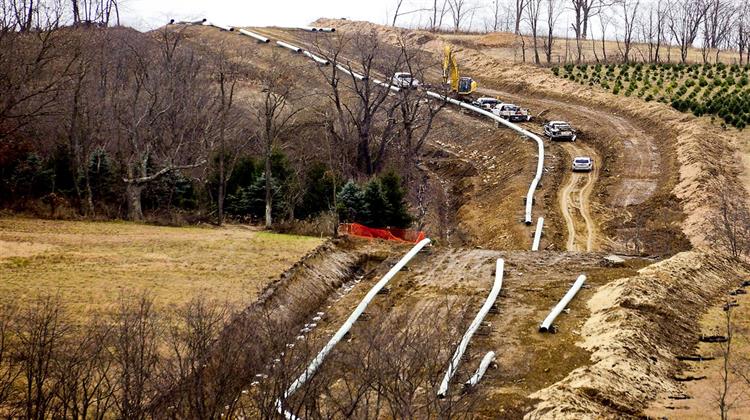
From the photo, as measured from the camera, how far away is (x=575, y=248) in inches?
1470

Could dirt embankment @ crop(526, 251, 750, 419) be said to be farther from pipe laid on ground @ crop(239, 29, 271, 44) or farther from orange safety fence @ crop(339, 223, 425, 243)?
pipe laid on ground @ crop(239, 29, 271, 44)

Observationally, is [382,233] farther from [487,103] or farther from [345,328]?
[487,103]

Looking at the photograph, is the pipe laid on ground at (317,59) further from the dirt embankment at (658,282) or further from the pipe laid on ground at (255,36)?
the dirt embankment at (658,282)

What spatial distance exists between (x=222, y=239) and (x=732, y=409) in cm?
2026

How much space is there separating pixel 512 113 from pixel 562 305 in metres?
37.0

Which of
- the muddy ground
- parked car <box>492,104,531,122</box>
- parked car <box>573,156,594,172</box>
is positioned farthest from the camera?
parked car <box>492,104,531,122</box>

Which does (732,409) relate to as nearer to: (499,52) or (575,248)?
(575,248)

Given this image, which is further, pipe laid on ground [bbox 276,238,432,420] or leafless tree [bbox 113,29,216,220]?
leafless tree [bbox 113,29,216,220]

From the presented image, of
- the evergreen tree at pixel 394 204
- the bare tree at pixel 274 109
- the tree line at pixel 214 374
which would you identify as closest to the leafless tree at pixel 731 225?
the evergreen tree at pixel 394 204

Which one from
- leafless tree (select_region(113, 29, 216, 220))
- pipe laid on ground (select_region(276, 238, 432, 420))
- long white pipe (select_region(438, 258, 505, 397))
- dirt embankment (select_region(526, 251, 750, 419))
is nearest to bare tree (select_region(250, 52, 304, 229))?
leafless tree (select_region(113, 29, 216, 220))

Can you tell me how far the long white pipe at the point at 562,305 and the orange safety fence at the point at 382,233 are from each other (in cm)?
925

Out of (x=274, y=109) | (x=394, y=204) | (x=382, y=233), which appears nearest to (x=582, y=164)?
(x=394, y=204)

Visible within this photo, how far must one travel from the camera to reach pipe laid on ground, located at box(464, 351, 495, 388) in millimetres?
18641

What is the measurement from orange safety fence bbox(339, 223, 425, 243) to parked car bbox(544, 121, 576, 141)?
20066 mm
